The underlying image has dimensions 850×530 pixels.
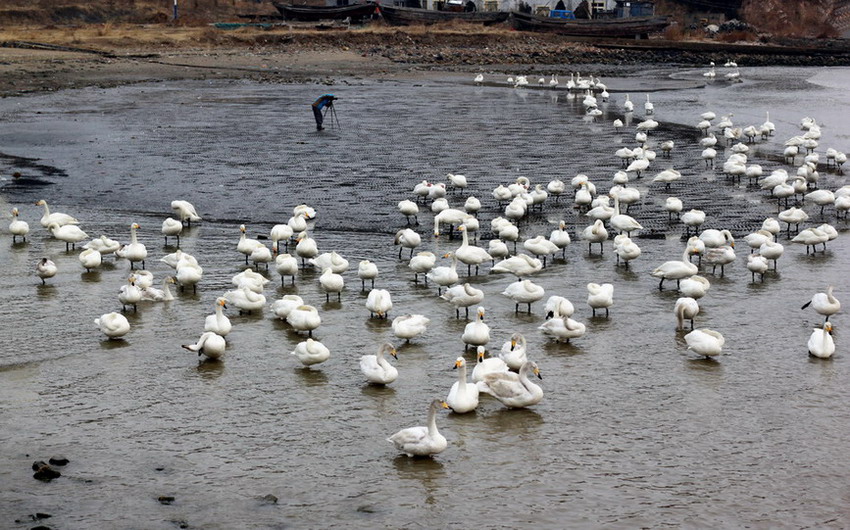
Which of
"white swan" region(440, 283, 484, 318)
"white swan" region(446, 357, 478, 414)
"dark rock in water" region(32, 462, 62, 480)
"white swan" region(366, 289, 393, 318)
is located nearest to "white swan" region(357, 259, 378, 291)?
"white swan" region(366, 289, 393, 318)

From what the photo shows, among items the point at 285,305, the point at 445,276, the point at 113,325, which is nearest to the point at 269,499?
the point at 113,325

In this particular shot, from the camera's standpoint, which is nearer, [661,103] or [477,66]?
[661,103]

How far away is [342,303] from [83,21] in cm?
6274

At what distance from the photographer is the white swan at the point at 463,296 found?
14.7 meters

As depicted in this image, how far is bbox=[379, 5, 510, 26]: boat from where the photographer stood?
74438 mm

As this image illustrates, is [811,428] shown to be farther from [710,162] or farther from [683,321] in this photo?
[710,162]

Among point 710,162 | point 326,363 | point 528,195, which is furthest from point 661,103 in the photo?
point 326,363

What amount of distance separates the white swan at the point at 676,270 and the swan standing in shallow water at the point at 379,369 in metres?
5.49

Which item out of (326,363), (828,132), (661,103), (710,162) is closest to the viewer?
(326,363)

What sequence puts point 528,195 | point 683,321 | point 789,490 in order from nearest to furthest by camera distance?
point 789,490
point 683,321
point 528,195

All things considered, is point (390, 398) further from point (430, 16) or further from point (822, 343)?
point (430, 16)

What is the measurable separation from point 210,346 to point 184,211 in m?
7.65

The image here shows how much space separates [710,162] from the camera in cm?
2803

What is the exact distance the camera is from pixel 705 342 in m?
13.1
